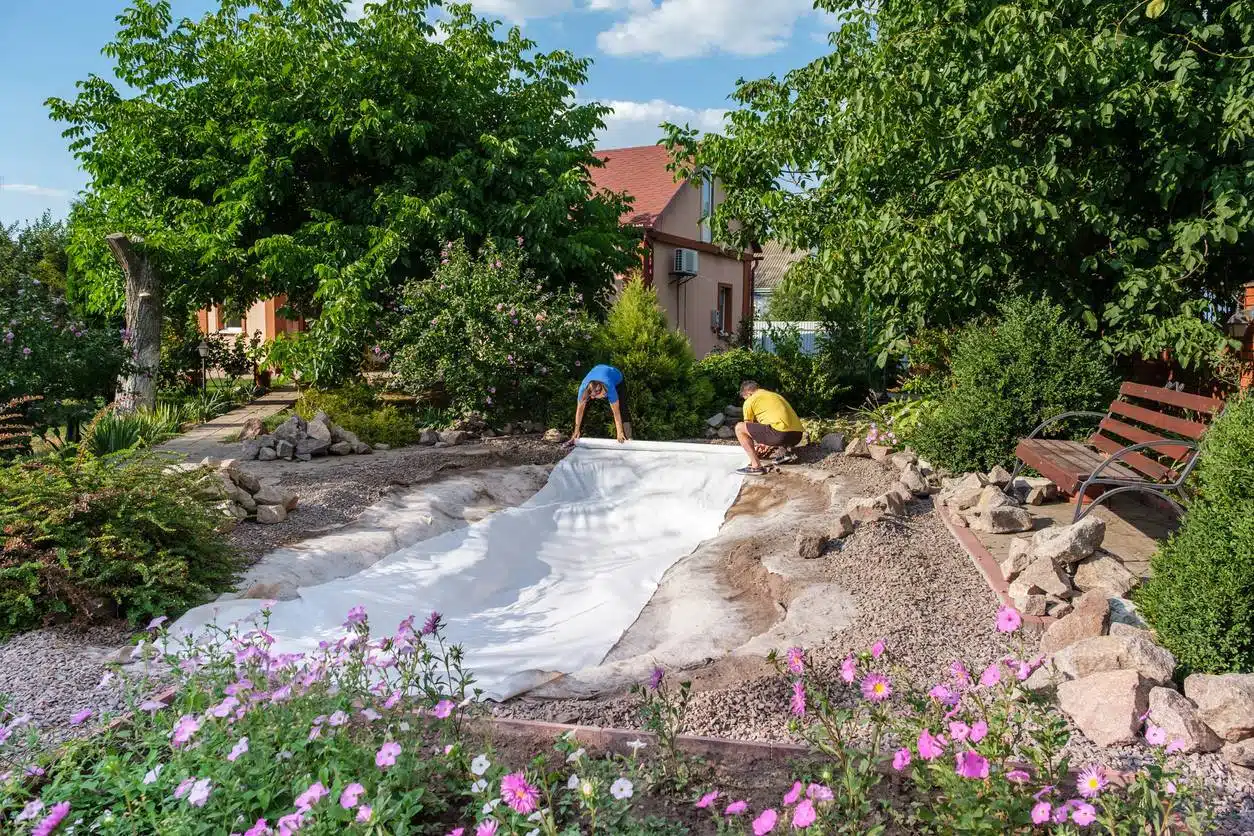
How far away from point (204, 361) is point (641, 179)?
1047 cm

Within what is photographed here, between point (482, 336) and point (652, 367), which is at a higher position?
point (482, 336)

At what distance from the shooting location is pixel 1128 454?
5738mm

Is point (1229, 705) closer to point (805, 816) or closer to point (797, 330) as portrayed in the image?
point (805, 816)

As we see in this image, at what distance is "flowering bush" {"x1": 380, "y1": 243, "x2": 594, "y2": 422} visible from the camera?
1073 centimetres

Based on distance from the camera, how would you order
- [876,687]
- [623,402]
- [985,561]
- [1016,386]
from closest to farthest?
[876,687] → [985,561] → [1016,386] → [623,402]

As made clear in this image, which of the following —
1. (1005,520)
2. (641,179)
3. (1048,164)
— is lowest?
(1005,520)

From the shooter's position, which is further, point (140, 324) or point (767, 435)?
point (140, 324)

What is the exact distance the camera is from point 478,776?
246 centimetres

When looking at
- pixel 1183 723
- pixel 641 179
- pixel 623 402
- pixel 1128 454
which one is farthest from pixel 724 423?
pixel 641 179

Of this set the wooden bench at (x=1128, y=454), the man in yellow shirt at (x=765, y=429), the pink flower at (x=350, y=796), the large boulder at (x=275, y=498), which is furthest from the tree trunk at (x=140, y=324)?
the pink flower at (x=350, y=796)

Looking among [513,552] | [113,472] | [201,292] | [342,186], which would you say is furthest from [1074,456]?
[201,292]

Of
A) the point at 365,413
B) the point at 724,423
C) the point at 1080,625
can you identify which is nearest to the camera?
the point at 1080,625

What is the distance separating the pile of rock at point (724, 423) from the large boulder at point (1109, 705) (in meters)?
8.40

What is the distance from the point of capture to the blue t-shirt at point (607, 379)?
32.8ft
